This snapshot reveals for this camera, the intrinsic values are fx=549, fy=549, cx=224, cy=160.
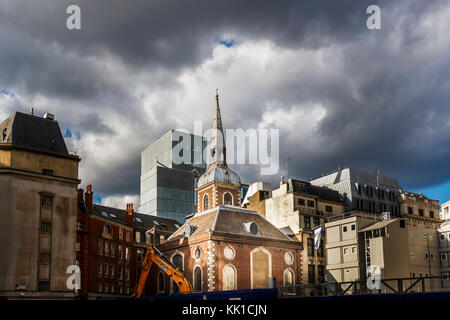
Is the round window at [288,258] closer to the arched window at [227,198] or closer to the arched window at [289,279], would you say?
the arched window at [289,279]

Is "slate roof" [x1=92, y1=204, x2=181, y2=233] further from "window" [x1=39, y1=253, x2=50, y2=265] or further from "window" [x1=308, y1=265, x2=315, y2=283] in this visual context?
"window" [x1=308, y1=265, x2=315, y2=283]

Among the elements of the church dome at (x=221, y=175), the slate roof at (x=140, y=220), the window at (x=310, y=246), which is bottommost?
the window at (x=310, y=246)

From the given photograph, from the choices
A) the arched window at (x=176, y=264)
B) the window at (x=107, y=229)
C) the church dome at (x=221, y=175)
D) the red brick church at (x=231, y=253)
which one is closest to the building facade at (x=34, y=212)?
the window at (x=107, y=229)

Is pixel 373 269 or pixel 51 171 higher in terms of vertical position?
pixel 51 171

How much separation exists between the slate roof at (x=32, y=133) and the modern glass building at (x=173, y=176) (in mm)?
99905

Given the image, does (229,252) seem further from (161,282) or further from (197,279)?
(161,282)

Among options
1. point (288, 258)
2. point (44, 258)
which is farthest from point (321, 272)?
point (44, 258)

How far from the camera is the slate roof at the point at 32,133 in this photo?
2601 inches

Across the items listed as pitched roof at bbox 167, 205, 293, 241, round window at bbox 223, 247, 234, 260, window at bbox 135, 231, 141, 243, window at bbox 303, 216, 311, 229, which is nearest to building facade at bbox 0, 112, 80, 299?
pitched roof at bbox 167, 205, 293, 241

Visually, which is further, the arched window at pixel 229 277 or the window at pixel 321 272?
the window at pixel 321 272
